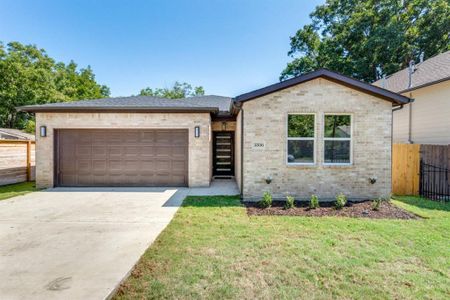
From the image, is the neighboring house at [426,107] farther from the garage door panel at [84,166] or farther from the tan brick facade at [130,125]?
the garage door panel at [84,166]

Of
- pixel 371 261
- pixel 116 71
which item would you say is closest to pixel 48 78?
pixel 116 71

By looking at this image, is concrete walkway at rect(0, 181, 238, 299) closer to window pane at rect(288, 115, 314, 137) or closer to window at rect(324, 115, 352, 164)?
window pane at rect(288, 115, 314, 137)

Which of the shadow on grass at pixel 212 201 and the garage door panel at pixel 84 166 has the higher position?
the garage door panel at pixel 84 166

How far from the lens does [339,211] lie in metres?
6.56

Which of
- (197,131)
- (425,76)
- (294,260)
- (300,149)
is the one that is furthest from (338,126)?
(294,260)

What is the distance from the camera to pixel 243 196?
307 inches

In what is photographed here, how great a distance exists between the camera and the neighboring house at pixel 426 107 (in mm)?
9836

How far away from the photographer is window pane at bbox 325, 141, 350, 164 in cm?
784

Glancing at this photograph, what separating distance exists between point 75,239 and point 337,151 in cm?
720

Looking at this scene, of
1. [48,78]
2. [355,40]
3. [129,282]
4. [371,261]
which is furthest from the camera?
[48,78]

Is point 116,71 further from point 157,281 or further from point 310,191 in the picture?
point 157,281

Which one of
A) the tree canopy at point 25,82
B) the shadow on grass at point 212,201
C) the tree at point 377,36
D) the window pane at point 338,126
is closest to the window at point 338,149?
the window pane at point 338,126

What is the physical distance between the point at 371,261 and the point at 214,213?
350cm

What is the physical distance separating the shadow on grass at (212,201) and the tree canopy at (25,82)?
81.2 feet
